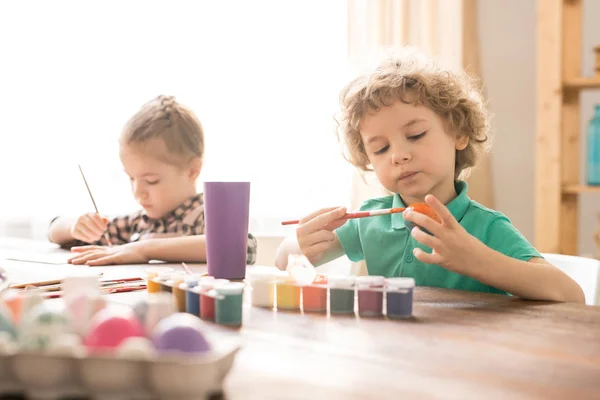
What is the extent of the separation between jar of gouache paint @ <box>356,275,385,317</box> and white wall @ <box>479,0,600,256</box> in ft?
7.59

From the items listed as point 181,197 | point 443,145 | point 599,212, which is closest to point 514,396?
point 443,145

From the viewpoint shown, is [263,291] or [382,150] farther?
[382,150]

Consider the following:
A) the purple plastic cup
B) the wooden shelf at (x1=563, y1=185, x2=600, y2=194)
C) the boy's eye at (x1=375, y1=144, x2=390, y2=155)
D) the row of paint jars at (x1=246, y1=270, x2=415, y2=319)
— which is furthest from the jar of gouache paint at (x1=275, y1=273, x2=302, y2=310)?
the wooden shelf at (x1=563, y1=185, x2=600, y2=194)

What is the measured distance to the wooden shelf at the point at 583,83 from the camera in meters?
2.54

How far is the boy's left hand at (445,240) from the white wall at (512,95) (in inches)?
83.3

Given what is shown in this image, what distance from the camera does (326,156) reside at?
3.06 meters

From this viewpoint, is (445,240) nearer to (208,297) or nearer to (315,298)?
(315,298)

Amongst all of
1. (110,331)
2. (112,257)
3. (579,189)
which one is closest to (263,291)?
(110,331)

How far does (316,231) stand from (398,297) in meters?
0.44

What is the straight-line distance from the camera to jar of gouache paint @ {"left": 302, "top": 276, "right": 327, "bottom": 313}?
0.89m

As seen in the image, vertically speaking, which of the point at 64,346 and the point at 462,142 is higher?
the point at 462,142

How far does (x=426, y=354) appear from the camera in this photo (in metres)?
0.68

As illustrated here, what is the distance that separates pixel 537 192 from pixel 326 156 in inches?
35.9

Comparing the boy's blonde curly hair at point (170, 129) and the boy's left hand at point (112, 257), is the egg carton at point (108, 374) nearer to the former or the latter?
the boy's left hand at point (112, 257)
